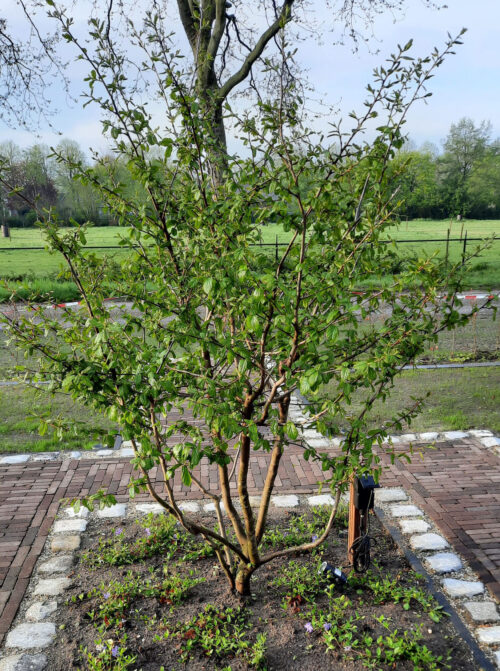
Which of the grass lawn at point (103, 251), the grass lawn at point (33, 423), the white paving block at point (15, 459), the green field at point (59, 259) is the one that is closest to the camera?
the white paving block at point (15, 459)

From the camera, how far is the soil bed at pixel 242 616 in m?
3.13

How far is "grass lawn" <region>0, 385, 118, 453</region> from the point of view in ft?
20.2

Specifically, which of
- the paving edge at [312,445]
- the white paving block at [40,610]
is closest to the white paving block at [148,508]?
the paving edge at [312,445]

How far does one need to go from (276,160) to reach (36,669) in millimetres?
3073

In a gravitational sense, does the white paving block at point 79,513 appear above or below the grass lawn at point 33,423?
above

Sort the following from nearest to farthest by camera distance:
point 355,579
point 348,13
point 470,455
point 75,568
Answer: point 355,579, point 75,568, point 470,455, point 348,13

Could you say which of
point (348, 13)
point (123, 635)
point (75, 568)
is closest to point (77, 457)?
point (75, 568)

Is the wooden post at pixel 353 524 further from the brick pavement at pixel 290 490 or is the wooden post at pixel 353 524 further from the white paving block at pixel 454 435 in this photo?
the white paving block at pixel 454 435

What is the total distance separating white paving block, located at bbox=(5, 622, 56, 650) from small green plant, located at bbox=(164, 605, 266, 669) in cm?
70

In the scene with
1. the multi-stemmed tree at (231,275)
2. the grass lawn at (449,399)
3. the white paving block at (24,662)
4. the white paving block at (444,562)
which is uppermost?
the multi-stemmed tree at (231,275)

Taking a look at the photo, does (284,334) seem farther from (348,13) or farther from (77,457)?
(348,13)

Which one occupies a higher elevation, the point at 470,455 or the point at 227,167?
the point at 227,167

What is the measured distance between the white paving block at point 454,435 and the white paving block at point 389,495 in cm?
143

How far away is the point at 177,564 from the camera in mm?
3977
